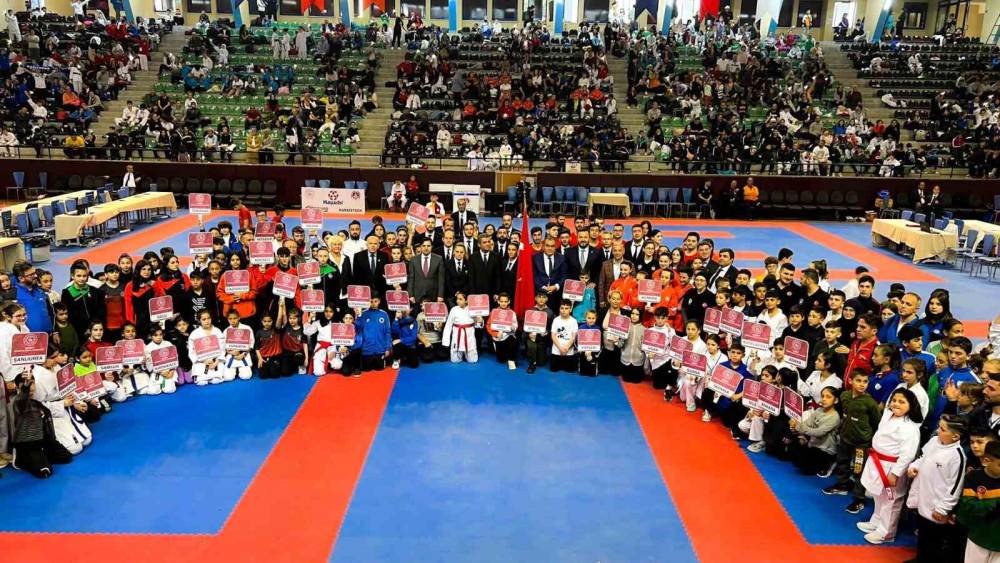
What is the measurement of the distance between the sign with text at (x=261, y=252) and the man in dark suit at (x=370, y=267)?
1.20 meters

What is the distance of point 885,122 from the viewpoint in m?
28.8

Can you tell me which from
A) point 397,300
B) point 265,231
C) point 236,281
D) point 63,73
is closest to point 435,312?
point 397,300

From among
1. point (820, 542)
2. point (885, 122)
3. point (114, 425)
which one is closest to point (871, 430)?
point (820, 542)

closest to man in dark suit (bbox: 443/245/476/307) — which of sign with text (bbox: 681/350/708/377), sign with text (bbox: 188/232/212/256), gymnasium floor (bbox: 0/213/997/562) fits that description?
gymnasium floor (bbox: 0/213/997/562)

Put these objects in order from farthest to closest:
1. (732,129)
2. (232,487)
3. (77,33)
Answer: (77,33) < (732,129) < (232,487)

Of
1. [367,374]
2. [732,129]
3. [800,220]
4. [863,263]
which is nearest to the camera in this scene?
[367,374]

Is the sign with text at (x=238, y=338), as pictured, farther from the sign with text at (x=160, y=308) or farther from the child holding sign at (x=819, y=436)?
the child holding sign at (x=819, y=436)

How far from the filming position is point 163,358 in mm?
8594

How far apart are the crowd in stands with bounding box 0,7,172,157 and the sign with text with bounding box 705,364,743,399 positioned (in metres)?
24.2

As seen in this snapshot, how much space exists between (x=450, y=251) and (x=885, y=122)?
26.2m

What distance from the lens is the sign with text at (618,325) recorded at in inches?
362

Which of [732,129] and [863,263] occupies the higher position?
[732,129]

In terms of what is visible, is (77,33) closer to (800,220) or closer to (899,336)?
(800,220)

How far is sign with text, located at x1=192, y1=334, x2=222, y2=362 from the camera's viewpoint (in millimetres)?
8906
